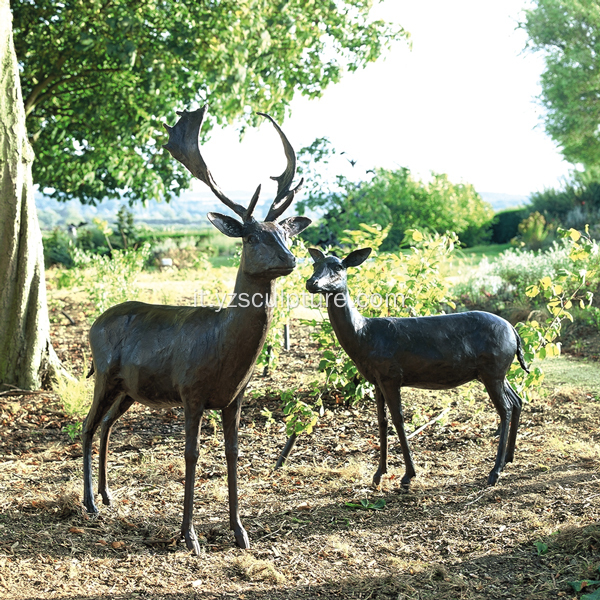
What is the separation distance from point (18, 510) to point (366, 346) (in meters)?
2.70

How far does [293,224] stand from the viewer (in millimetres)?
3832

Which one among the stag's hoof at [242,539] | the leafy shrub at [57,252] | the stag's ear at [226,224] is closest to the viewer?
the stag's ear at [226,224]

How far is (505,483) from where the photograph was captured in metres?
4.71

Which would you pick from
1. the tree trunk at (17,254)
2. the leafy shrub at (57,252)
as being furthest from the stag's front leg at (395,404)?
the leafy shrub at (57,252)

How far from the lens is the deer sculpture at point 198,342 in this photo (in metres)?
3.52

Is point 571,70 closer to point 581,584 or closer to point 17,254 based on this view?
point 17,254

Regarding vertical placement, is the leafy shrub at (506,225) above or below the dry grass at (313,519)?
above

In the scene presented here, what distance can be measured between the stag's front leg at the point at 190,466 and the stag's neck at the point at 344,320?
51.1 inches

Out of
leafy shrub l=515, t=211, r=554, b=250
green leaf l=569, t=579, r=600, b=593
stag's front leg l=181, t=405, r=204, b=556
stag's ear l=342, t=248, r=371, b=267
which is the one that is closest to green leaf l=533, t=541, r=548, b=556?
green leaf l=569, t=579, r=600, b=593

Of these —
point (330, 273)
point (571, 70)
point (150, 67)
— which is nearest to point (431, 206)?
point (571, 70)

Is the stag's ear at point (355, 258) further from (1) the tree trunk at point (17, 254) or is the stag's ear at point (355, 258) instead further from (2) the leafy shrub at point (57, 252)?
(2) the leafy shrub at point (57, 252)

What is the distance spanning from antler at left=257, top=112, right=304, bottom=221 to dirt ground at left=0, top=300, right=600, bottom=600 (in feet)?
6.86

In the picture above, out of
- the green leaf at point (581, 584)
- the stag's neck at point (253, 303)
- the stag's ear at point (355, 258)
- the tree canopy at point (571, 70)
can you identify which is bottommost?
the green leaf at point (581, 584)

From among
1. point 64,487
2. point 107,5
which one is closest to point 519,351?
point 64,487
